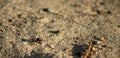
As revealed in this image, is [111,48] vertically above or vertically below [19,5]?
below

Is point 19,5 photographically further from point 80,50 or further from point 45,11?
point 80,50

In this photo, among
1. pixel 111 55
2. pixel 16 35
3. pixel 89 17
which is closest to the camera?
pixel 111 55

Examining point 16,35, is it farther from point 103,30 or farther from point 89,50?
point 103,30

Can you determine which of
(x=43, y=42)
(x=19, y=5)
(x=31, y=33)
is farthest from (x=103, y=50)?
(x=19, y=5)

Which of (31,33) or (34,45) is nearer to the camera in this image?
(34,45)

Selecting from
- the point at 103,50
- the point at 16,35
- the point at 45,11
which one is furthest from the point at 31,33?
the point at 103,50

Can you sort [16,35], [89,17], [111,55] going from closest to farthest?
[111,55] → [16,35] → [89,17]
